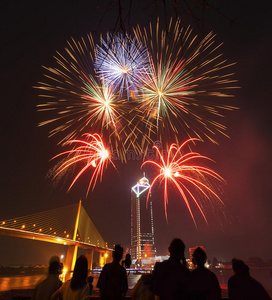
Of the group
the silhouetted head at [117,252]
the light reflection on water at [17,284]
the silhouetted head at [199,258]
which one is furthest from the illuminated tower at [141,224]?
the silhouetted head at [199,258]

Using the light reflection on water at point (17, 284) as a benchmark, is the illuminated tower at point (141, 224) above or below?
above

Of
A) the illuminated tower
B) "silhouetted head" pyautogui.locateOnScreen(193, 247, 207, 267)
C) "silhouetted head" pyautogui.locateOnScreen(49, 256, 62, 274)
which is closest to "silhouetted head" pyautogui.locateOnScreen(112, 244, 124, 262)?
"silhouetted head" pyautogui.locateOnScreen(49, 256, 62, 274)

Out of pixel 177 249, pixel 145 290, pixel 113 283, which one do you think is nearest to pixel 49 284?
pixel 113 283

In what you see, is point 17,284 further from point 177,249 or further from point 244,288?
point 244,288

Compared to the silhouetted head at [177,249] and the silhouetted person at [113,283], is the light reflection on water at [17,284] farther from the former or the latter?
the silhouetted head at [177,249]

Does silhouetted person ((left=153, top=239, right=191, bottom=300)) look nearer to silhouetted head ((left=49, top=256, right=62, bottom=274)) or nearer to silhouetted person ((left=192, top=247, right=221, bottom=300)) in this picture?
silhouetted person ((left=192, top=247, right=221, bottom=300))

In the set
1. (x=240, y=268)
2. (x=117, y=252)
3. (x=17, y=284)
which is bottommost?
(x=240, y=268)

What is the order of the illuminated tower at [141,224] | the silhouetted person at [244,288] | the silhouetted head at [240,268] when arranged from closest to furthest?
the silhouetted person at [244,288] < the silhouetted head at [240,268] < the illuminated tower at [141,224]
